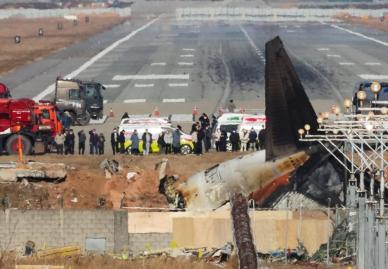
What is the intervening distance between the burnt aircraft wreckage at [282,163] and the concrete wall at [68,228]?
4.68m

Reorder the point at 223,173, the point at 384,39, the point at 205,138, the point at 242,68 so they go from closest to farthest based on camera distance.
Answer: the point at 223,173 → the point at 205,138 → the point at 242,68 → the point at 384,39

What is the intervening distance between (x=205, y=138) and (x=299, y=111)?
650 inches

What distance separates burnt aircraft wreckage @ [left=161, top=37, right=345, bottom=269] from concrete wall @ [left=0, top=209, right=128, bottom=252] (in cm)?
468

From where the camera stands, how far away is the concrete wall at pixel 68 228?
44.8 m

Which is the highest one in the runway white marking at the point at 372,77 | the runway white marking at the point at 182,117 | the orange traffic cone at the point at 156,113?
the orange traffic cone at the point at 156,113

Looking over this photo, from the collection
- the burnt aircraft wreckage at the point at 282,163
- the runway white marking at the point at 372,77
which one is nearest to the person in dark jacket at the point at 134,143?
the burnt aircraft wreckage at the point at 282,163

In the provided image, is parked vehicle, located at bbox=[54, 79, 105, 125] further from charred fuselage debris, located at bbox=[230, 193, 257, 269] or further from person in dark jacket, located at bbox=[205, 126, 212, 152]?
charred fuselage debris, located at bbox=[230, 193, 257, 269]

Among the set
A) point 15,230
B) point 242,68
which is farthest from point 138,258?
point 242,68

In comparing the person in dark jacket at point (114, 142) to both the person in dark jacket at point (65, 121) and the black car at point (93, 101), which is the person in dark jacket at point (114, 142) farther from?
the black car at point (93, 101)

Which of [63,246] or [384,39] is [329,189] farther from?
[384,39]

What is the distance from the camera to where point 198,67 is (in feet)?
389

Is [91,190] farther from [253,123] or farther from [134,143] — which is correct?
[253,123]

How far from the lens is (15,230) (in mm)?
44938

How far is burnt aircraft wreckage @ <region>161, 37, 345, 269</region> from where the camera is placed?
45656mm
